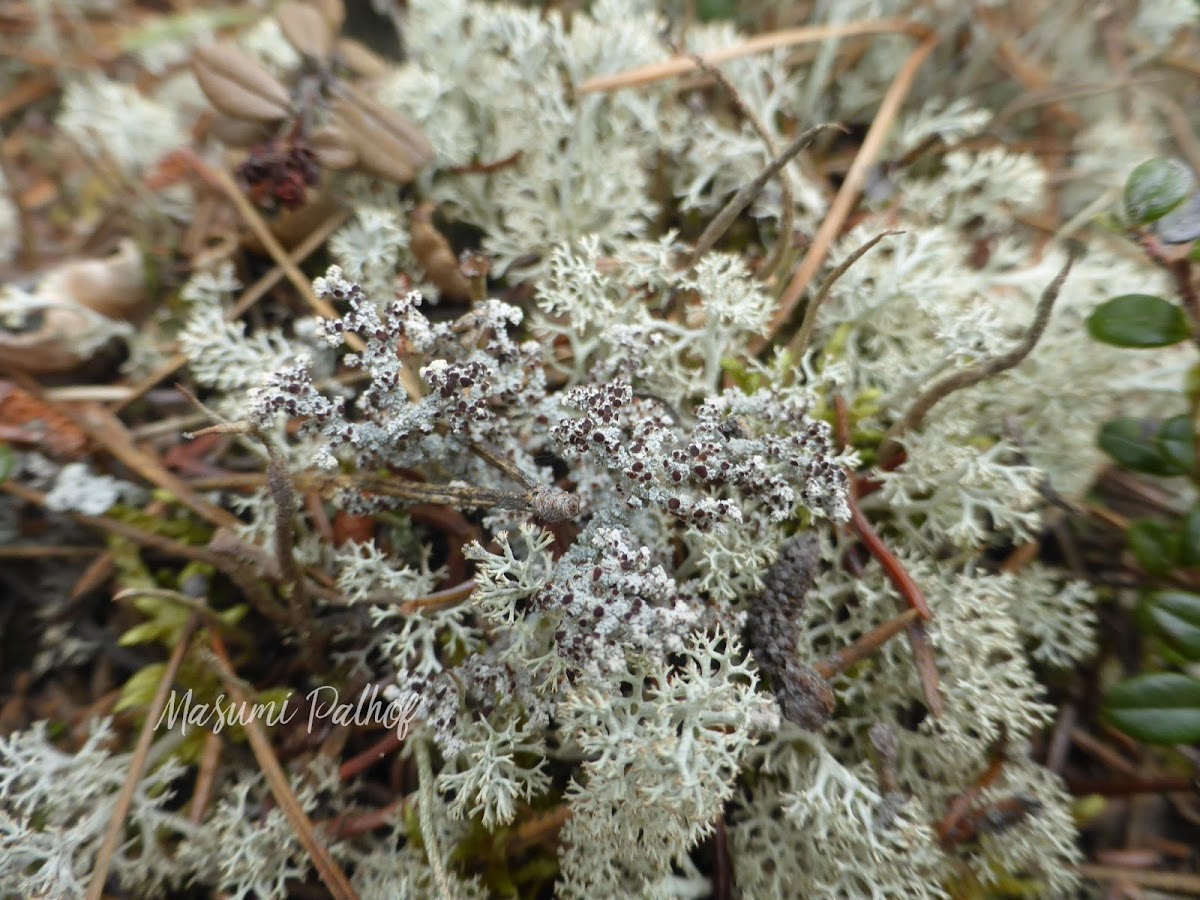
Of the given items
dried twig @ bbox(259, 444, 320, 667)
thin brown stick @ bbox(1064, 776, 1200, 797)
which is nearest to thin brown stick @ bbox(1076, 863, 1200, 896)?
thin brown stick @ bbox(1064, 776, 1200, 797)

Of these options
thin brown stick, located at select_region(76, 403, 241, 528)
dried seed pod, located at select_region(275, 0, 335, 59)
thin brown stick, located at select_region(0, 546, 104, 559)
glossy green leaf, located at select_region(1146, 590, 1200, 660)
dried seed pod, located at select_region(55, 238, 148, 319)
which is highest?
dried seed pod, located at select_region(275, 0, 335, 59)

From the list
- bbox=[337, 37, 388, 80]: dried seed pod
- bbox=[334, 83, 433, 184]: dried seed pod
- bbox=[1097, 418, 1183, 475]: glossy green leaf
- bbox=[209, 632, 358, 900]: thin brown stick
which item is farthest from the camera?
bbox=[337, 37, 388, 80]: dried seed pod

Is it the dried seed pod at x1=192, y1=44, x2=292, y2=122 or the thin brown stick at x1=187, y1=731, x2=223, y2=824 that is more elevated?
the dried seed pod at x1=192, y1=44, x2=292, y2=122

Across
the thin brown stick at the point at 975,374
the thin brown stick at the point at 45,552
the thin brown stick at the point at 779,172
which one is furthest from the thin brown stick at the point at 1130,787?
the thin brown stick at the point at 45,552

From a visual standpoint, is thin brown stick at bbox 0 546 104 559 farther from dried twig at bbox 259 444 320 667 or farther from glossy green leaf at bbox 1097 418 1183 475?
glossy green leaf at bbox 1097 418 1183 475

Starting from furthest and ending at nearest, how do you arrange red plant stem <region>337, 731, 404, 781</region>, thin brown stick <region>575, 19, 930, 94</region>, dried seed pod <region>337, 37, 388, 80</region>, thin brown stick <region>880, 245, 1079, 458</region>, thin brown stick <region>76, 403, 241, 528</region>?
dried seed pod <region>337, 37, 388, 80</region> → thin brown stick <region>575, 19, 930, 94</region> → thin brown stick <region>76, 403, 241, 528</region> → red plant stem <region>337, 731, 404, 781</region> → thin brown stick <region>880, 245, 1079, 458</region>

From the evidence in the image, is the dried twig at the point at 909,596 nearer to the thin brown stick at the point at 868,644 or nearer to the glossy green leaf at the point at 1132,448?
the thin brown stick at the point at 868,644

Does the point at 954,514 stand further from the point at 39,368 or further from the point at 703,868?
the point at 39,368
